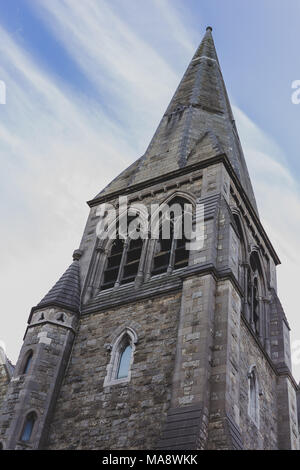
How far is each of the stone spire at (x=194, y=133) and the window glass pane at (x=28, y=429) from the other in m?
9.75

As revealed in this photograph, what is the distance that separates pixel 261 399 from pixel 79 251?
24.2 feet

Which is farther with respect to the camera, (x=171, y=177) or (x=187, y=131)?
(x=187, y=131)

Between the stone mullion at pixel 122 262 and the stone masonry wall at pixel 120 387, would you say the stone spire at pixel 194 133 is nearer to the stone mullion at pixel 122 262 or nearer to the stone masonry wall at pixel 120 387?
the stone mullion at pixel 122 262

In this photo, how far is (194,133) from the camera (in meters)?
24.5

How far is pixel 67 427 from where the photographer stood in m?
14.8

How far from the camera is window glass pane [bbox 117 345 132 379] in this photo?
1553 centimetres

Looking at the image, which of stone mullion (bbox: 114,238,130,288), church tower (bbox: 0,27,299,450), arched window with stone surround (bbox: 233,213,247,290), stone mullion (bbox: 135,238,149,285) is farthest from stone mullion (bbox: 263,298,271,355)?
stone mullion (bbox: 114,238,130,288)

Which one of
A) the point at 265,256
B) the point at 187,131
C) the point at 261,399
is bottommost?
the point at 261,399

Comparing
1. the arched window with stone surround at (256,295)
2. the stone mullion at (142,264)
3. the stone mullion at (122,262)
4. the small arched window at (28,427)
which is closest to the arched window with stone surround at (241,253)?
the arched window with stone surround at (256,295)

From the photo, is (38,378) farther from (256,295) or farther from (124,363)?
(256,295)

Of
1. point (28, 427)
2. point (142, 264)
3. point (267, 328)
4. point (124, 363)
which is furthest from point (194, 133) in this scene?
point (28, 427)

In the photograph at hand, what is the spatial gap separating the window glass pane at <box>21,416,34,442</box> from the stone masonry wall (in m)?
0.54
